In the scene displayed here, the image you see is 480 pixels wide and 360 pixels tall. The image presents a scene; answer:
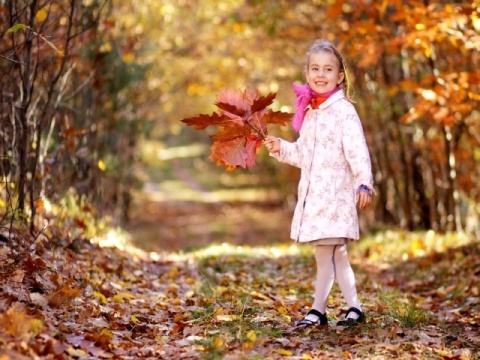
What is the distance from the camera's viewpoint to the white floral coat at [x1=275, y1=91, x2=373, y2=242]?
464cm

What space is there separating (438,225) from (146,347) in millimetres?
8057

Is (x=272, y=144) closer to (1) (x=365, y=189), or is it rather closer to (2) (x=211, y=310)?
(1) (x=365, y=189)

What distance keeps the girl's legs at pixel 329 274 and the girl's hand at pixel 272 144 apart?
74cm

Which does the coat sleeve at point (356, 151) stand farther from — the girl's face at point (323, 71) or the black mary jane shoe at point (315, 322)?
the black mary jane shoe at point (315, 322)

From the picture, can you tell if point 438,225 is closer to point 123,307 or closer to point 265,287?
point 265,287

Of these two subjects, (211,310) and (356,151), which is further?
(211,310)

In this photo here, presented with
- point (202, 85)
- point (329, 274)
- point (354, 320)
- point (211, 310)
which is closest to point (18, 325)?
point (211, 310)

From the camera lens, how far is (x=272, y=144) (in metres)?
4.79

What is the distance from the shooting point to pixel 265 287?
6.57m

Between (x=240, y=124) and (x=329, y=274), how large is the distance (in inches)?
49.0

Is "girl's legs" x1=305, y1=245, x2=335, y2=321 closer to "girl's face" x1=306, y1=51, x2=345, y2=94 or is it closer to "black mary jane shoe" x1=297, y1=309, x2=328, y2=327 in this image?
"black mary jane shoe" x1=297, y1=309, x2=328, y2=327

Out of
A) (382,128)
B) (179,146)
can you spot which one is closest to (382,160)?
(382,128)

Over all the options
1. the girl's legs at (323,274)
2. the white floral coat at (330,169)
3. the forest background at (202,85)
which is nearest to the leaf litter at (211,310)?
the girl's legs at (323,274)

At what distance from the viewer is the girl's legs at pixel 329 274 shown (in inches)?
189
